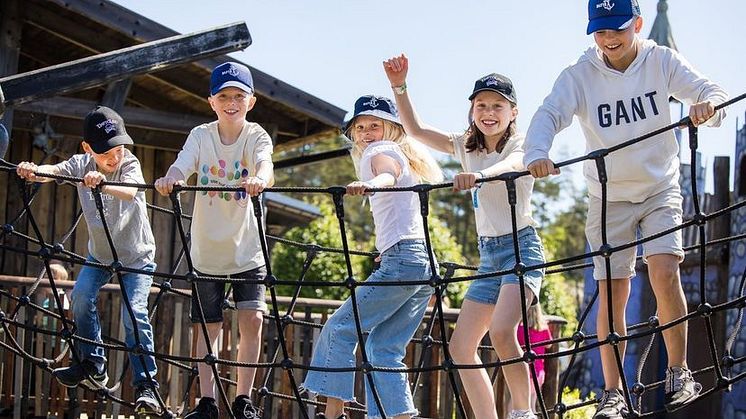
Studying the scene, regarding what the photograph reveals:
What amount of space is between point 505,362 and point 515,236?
1.37 ft

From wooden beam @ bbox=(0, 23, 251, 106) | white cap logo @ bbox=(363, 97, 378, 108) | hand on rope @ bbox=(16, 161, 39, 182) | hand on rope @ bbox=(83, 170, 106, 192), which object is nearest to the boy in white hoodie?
white cap logo @ bbox=(363, 97, 378, 108)

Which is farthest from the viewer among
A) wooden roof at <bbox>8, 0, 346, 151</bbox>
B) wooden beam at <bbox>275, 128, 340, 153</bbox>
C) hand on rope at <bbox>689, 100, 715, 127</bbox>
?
wooden beam at <bbox>275, 128, 340, 153</bbox>

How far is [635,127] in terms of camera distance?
12.8ft

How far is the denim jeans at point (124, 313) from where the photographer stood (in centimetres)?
461

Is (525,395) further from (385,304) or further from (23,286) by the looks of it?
(23,286)

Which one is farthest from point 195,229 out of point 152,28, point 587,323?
point 587,323

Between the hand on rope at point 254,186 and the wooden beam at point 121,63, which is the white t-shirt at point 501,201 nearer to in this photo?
the hand on rope at point 254,186

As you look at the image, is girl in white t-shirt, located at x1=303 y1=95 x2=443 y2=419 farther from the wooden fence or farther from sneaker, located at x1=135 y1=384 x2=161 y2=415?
the wooden fence

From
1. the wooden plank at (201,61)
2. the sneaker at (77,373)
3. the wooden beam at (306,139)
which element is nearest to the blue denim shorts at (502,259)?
the sneaker at (77,373)

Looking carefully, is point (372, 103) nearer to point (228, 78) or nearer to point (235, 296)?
point (228, 78)

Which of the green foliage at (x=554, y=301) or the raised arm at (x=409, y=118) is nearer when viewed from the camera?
the raised arm at (x=409, y=118)

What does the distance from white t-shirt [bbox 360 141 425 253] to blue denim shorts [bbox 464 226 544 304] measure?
27 centimetres

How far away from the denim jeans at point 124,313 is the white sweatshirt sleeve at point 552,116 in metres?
1.72

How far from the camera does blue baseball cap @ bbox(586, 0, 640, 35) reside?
152 inches
